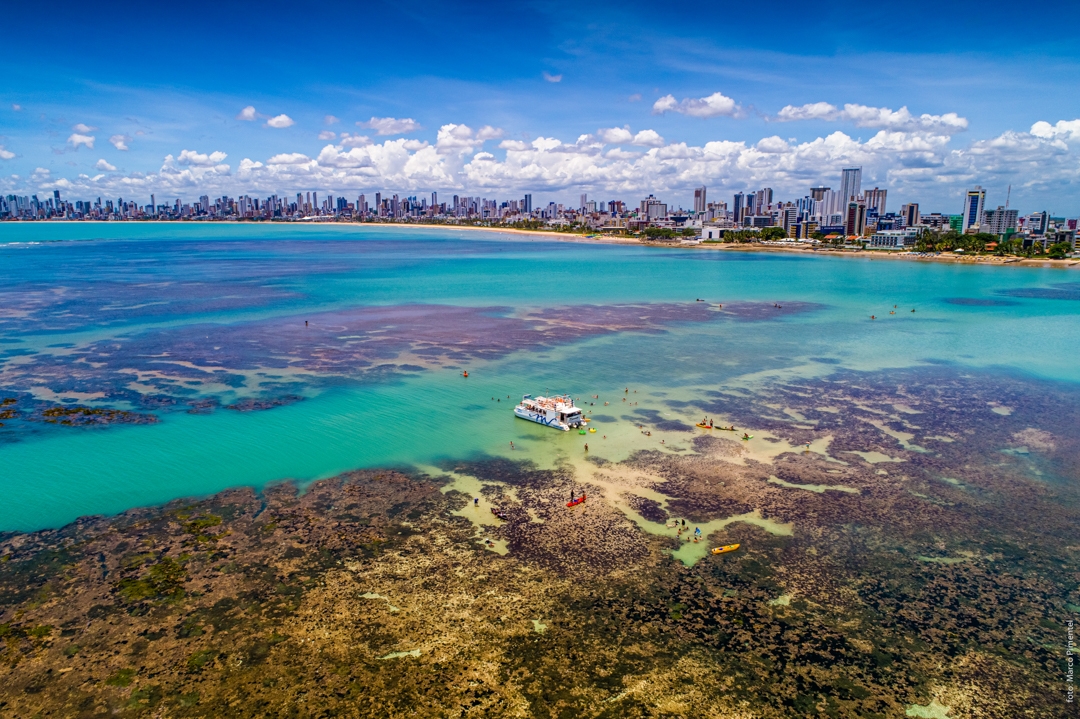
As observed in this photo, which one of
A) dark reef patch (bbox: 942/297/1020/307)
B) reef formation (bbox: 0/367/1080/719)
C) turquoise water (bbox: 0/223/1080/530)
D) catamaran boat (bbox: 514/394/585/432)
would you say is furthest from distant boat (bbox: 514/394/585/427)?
dark reef patch (bbox: 942/297/1020/307)

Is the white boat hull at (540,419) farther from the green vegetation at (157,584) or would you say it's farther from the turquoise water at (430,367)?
the green vegetation at (157,584)

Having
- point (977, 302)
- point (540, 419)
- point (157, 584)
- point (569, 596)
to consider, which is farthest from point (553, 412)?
point (977, 302)

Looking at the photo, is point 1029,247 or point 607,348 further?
point 1029,247

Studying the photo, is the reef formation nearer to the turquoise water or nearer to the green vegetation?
the green vegetation

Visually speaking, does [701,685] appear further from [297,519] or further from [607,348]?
[607,348]

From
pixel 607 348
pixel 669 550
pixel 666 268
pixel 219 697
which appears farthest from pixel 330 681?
pixel 666 268

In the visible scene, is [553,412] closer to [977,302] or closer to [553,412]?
[553,412]

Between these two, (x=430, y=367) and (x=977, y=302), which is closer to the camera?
(x=430, y=367)

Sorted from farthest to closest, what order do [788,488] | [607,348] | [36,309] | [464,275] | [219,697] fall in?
[464,275]
[36,309]
[607,348]
[788,488]
[219,697]
